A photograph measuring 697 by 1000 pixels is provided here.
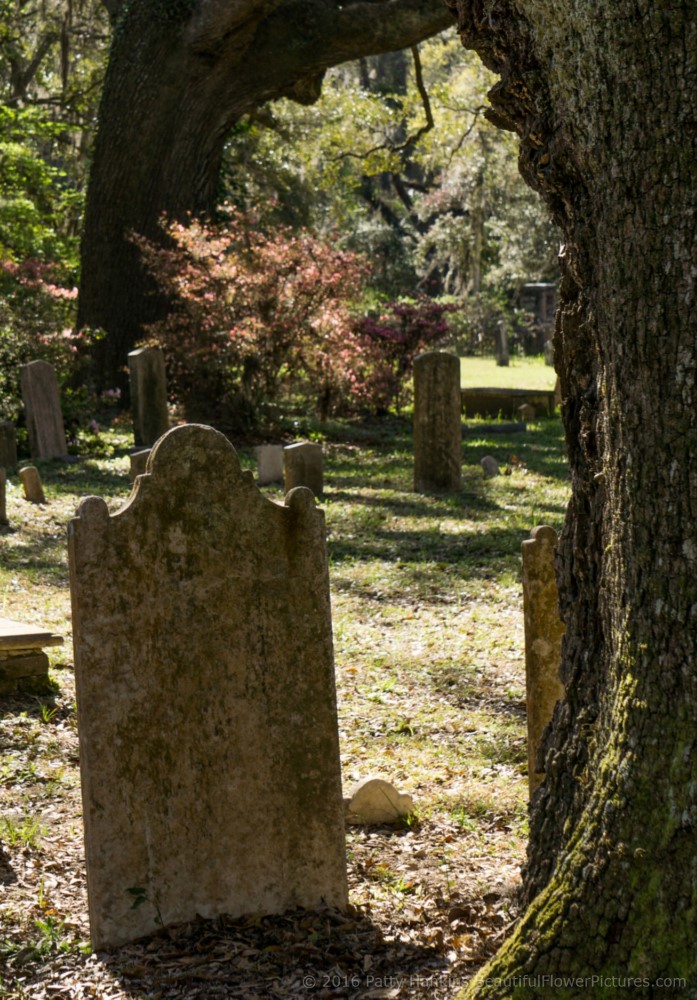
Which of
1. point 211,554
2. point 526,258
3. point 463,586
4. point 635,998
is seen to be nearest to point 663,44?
point 211,554

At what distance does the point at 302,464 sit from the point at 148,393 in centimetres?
444

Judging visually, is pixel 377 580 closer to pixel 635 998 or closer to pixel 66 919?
pixel 66 919

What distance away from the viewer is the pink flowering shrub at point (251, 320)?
16.0 metres

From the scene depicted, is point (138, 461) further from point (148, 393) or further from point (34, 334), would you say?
point (34, 334)

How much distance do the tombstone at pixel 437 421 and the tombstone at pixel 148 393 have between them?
14.2ft

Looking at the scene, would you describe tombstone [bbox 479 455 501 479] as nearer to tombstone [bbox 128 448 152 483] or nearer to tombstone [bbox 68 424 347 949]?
tombstone [bbox 128 448 152 483]

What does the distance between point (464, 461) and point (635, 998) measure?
41.2 feet

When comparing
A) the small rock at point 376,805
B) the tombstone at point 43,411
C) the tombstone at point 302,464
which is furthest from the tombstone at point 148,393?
the small rock at point 376,805

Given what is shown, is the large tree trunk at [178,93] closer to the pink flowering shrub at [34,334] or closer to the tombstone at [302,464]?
the pink flowering shrub at [34,334]

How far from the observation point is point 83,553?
12.6 ft

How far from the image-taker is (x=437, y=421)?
42.0ft

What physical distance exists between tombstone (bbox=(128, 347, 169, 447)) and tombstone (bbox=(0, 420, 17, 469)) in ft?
6.51

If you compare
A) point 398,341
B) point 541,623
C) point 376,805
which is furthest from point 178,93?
point 541,623

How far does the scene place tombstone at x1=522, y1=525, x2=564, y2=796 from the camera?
4.63 metres
